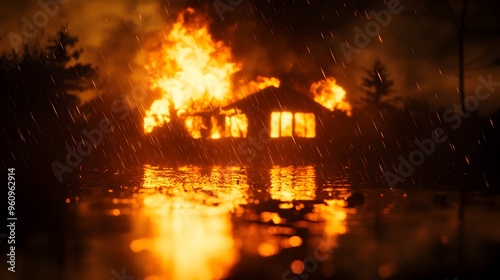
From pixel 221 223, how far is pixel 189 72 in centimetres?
2805

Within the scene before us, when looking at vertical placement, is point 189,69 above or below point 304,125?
above

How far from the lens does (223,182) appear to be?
1969 cm

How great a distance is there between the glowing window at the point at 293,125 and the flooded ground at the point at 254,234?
71.4ft

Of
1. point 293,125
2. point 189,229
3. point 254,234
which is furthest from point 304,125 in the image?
point 254,234

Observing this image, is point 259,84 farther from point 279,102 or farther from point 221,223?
point 221,223

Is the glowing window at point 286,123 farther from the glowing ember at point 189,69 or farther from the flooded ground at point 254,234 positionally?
the flooded ground at point 254,234

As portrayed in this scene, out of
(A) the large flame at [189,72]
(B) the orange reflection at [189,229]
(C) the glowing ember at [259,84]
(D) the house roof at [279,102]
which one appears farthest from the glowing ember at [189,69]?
(B) the orange reflection at [189,229]

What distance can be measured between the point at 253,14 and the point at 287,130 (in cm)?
763

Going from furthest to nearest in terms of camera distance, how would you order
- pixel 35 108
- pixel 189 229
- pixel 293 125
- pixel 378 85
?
pixel 378 85, pixel 293 125, pixel 35 108, pixel 189 229

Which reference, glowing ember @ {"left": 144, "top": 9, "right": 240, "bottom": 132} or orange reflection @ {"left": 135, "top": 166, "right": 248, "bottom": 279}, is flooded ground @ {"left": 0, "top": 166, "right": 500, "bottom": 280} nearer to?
orange reflection @ {"left": 135, "top": 166, "right": 248, "bottom": 279}

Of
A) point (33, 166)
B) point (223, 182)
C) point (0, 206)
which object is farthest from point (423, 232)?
point (33, 166)

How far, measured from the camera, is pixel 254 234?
9.63 metres

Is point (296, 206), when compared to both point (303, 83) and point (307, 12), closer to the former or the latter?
point (307, 12)

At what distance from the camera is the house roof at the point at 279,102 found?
127ft
